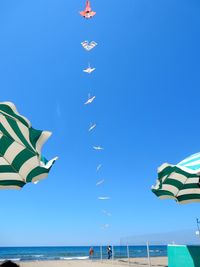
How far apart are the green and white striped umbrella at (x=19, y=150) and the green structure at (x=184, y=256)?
157 inches

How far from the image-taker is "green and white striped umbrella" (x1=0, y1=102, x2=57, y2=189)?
351 centimetres

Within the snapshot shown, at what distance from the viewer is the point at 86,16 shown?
9688 mm

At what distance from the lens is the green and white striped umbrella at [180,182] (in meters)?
5.20

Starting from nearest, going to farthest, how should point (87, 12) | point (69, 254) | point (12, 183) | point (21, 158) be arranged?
point (21, 158) < point (12, 183) < point (87, 12) < point (69, 254)

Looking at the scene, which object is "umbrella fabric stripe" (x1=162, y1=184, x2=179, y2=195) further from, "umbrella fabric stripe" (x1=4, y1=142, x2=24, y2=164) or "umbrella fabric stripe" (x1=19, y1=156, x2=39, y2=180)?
"umbrella fabric stripe" (x1=4, y1=142, x2=24, y2=164)

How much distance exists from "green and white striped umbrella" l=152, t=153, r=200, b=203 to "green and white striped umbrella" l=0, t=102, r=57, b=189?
2150 millimetres

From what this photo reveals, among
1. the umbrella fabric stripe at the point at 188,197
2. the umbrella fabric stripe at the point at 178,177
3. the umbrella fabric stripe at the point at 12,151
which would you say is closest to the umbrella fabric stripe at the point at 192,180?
the umbrella fabric stripe at the point at 178,177

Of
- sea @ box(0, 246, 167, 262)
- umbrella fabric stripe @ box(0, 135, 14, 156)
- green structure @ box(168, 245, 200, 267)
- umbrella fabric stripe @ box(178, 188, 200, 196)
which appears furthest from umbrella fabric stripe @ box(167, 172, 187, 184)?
sea @ box(0, 246, 167, 262)

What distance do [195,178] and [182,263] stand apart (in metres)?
2.09

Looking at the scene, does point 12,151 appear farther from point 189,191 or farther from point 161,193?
point 189,191

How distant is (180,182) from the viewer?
19.5 ft

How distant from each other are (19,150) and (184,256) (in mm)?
4635

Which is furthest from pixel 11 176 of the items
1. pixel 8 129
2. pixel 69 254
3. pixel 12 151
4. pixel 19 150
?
pixel 69 254

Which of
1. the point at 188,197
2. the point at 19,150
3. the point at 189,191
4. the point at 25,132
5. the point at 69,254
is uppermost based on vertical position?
the point at 25,132
